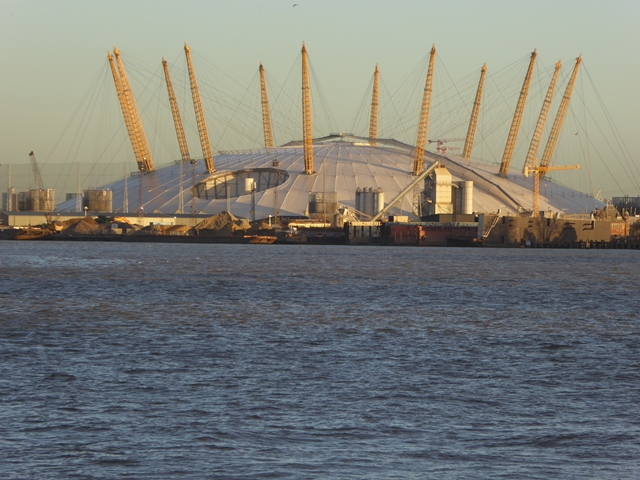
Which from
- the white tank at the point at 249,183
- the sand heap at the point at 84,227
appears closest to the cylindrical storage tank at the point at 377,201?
the white tank at the point at 249,183

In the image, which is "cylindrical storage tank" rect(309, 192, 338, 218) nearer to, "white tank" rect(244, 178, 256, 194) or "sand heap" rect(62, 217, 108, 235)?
"white tank" rect(244, 178, 256, 194)

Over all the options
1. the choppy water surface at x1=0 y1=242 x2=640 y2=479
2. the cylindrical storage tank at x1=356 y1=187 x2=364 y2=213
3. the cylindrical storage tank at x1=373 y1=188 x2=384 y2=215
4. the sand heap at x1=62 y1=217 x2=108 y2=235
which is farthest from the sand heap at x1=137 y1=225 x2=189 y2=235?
the choppy water surface at x1=0 y1=242 x2=640 y2=479

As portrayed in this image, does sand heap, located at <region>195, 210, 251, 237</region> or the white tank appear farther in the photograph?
the white tank

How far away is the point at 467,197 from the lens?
595 feet

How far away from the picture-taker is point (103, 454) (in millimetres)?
19844

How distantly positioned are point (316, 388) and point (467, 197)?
6168 inches

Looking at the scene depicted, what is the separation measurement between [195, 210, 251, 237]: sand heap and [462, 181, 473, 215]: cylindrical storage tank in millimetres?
35891

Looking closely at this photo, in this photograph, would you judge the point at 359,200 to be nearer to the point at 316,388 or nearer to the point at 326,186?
the point at 326,186

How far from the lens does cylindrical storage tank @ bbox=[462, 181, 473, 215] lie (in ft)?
594

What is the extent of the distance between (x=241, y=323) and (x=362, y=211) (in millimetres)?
136744

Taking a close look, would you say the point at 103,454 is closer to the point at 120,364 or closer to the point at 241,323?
the point at 120,364

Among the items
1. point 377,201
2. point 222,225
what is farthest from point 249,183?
point 377,201

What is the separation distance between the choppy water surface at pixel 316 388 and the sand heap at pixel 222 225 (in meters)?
117

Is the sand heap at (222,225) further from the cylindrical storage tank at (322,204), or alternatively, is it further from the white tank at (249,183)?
the cylindrical storage tank at (322,204)
